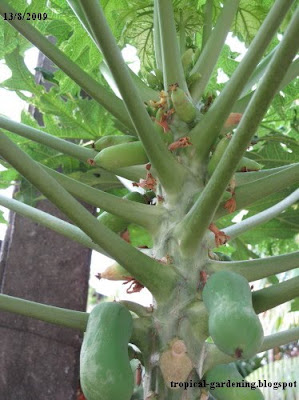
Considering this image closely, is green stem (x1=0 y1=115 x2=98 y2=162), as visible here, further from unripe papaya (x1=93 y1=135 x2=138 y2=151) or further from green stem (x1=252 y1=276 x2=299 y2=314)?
green stem (x1=252 y1=276 x2=299 y2=314)

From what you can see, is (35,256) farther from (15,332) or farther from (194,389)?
(194,389)

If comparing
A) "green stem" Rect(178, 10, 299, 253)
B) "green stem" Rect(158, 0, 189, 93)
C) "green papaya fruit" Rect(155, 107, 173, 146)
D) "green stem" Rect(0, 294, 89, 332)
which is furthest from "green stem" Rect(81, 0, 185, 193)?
"green stem" Rect(0, 294, 89, 332)

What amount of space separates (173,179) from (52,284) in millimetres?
904

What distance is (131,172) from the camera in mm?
1778

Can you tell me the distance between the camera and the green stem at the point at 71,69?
156 centimetres

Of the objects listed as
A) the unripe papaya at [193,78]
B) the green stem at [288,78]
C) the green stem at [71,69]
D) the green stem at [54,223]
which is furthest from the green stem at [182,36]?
the green stem at [54,223]

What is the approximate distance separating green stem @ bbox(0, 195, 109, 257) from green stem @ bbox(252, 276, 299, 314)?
45 centimetres

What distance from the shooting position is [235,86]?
1414 mm

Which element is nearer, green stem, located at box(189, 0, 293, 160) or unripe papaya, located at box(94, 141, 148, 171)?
green stem, located at box(189, 0, 293, 160)

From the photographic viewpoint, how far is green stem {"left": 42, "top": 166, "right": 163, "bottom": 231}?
1508 mm

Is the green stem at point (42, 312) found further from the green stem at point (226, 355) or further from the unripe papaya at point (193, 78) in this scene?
the unripe papaya at point (193, 78)

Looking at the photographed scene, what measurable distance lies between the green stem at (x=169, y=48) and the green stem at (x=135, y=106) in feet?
1.00

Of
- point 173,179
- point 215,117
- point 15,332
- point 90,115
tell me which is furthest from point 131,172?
point 15,332

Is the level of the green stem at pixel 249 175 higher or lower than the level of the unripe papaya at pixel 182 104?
lower
